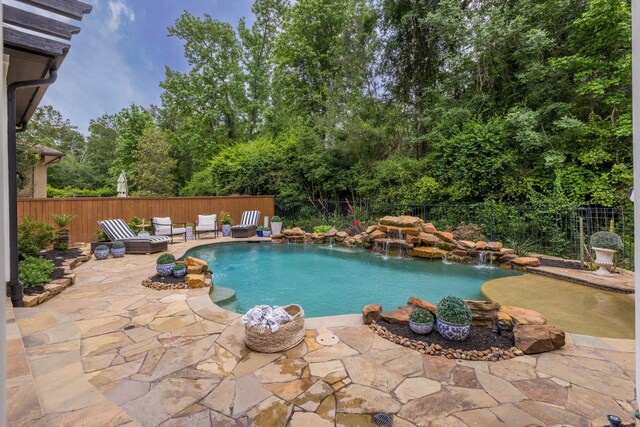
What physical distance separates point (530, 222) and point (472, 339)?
5.90m

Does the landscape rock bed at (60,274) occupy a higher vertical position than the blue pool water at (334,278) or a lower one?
higher

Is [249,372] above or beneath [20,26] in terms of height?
beneath

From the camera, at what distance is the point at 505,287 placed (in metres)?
5.27

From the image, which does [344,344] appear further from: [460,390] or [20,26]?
[20,26]

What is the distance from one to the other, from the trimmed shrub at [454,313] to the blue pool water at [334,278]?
1.60m

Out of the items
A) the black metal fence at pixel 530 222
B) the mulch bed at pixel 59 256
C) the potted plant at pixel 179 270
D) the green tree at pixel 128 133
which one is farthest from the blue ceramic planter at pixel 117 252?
the green tree at pixel 128 133

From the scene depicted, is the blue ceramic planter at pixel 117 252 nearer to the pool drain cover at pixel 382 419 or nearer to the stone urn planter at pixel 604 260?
the pool drain cover at pixel 382 419

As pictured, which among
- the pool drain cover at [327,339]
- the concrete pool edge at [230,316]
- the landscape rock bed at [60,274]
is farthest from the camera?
the landscape rock bed at [60,274]

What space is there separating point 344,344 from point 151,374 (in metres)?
1.73

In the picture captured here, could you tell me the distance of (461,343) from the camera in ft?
9.96

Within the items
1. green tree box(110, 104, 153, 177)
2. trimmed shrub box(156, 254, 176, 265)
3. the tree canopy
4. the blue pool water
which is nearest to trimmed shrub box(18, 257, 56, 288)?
trimmed shrub box(156, 254, 176, 265)

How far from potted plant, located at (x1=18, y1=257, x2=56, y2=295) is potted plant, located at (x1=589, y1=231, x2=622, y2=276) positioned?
352 inches

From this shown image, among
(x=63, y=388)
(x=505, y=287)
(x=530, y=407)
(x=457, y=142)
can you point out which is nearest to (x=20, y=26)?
(x=63, y=388)

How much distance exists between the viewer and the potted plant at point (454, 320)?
3.03 metres
